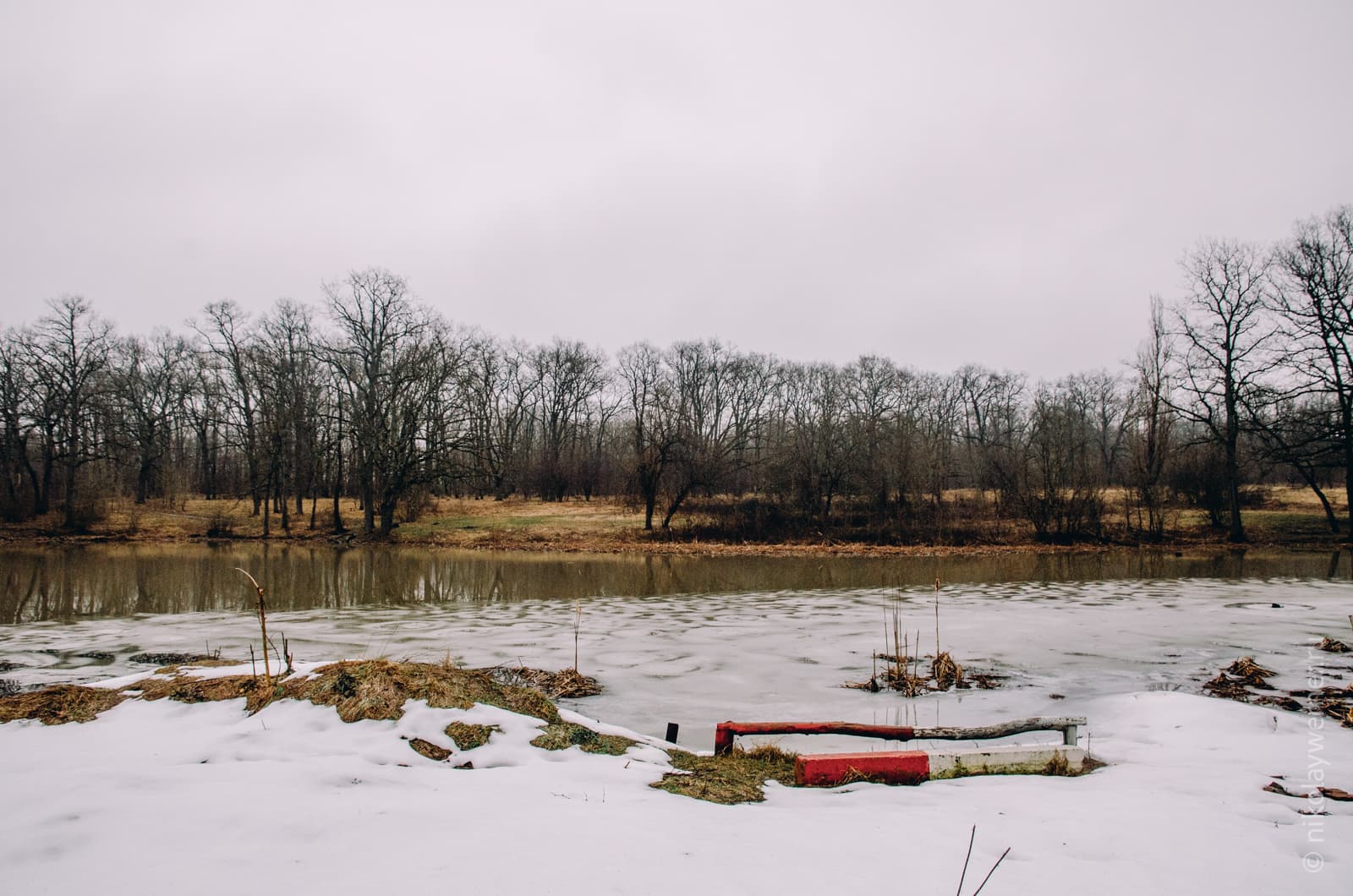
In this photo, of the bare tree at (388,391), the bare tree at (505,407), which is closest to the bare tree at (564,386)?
the bare tree at (505,407)

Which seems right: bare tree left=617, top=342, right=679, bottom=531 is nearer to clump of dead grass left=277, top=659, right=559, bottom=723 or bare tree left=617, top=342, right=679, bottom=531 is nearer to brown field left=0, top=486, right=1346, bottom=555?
brown field left=0, top=486, right=1346, bottom=555

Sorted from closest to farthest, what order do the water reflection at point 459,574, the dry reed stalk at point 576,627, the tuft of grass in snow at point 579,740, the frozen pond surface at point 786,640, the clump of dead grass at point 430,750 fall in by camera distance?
1. the clump of dead grass at point 430,750
2. the tuft of grass in snow at point 579,740
3. the frozen pond surface at point 786,640
4. the dry reed stalk at point 576,627
5. the water reflection at point 459,574

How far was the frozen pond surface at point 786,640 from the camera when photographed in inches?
320

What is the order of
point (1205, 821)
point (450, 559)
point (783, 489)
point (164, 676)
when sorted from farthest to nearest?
point (783, 489) < point (450, 559) < point (164, 676) < point (1205, 821)

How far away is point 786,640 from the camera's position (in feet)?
38.9

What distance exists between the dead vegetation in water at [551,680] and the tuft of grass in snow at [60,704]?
12.3 ft

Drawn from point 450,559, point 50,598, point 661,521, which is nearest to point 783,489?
point 661,521

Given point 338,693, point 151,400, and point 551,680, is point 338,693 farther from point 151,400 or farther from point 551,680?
point 151,400

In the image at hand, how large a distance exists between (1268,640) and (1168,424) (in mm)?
29813

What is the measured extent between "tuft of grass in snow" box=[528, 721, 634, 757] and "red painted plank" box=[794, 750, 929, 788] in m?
1.47

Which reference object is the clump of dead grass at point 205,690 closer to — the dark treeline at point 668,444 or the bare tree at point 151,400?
the dark treeline at point 668,444

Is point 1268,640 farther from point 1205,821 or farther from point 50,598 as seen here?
point 50,598

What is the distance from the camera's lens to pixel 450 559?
2841 centimetres

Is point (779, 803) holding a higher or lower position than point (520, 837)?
lower
